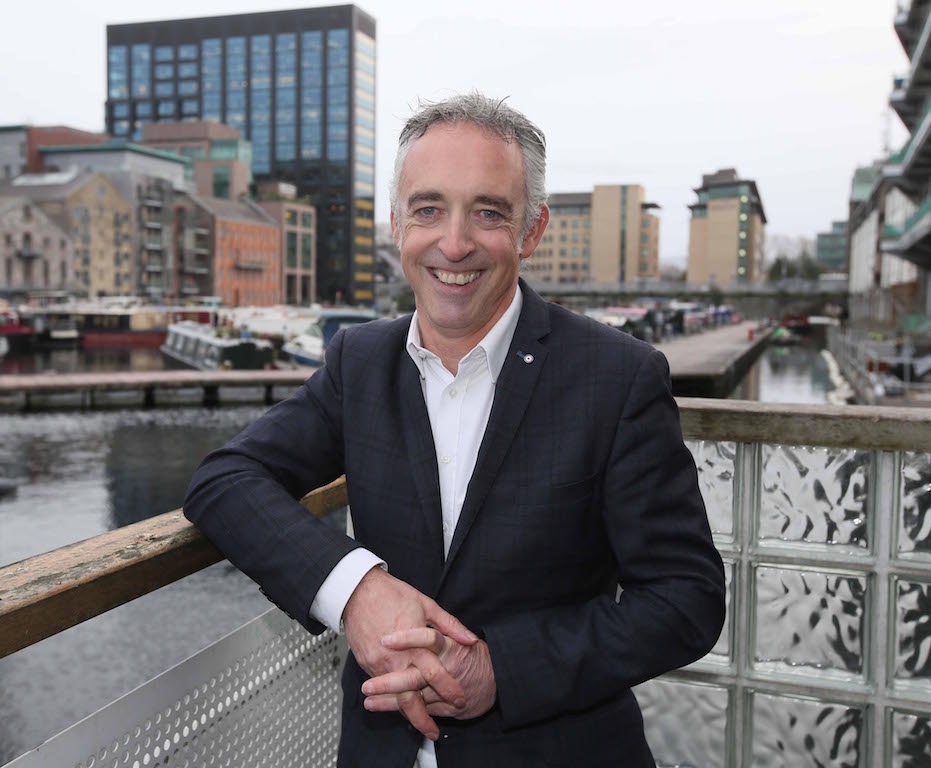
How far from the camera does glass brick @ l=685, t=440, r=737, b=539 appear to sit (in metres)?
2.31

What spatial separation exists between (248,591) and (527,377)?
10.3 metres

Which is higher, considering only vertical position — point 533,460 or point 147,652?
point 533,460

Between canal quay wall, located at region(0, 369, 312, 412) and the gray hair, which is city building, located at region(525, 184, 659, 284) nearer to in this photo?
canal quay wall, located at region(0, 369, 312, 412)

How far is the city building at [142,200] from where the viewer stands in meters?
71.6

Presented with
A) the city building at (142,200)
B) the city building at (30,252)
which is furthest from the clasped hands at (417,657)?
the city building at (142,200)

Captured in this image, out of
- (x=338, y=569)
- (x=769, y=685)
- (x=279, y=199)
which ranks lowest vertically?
(x=769, y=685)

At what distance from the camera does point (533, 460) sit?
1.49m

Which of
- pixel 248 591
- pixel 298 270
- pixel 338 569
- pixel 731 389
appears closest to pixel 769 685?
pixel 338 569

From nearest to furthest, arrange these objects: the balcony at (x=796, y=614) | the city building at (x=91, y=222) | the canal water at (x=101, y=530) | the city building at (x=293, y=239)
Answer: the balcony at (x=796, y=614) → the canal water at (x=101, y=530) → the city building at (x=91, y=222) → the city building at (x=293, y=239)

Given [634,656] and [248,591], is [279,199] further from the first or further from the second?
[634,656]

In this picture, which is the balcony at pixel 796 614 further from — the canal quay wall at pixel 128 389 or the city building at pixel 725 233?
the city building at pixel 725 233

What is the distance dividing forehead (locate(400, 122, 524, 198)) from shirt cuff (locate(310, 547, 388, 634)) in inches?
24.4

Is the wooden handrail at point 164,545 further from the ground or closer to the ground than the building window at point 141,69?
closer to the ground

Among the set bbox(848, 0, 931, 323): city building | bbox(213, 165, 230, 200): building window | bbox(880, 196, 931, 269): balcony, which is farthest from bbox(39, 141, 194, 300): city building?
bbox(880, 196, 931, 269): balcony
